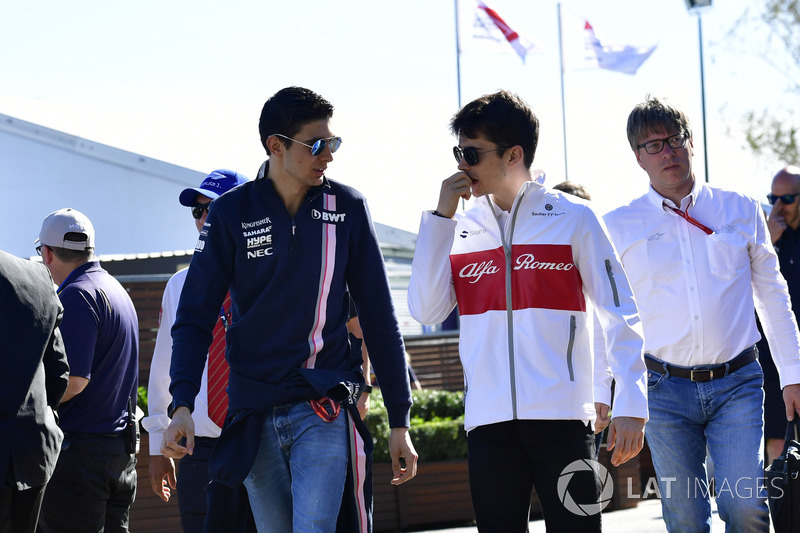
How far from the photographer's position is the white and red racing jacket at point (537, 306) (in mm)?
3965

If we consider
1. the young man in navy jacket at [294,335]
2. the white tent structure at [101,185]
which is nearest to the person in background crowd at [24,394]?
the young man in navy jacket at [294,335]

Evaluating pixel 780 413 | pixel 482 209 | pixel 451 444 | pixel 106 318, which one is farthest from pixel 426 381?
pixel 482 209

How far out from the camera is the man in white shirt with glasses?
4.72m

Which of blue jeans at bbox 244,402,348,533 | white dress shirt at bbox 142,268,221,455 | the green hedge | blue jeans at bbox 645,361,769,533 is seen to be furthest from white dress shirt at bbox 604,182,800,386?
the green hedge

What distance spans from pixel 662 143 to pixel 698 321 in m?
0.88

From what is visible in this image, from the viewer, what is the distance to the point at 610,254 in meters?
4.07

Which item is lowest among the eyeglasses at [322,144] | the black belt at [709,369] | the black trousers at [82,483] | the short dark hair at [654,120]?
the black trousers at [82,483]

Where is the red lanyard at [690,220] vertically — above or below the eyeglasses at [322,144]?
below

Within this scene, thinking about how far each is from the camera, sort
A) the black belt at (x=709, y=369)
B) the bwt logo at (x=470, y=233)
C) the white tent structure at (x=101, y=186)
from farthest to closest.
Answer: the white tent structure at (x=101, y=186)
the black belt at (x=709, y=369)
the bwt logo at (x=470, y=233)

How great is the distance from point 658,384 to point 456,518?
5.07m

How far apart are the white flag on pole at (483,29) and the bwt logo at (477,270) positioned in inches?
683

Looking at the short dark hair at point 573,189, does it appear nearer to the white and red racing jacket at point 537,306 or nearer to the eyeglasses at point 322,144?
the white and red racing jacket at point 537,306

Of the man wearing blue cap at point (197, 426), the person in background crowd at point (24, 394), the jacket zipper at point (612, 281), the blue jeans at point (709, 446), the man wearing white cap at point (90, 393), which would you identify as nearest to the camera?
the jacket zipper at point (612, 281)

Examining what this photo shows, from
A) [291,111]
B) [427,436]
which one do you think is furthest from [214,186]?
[427,436]
